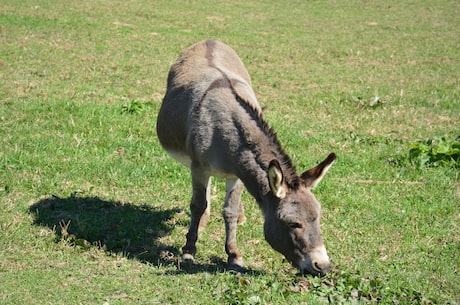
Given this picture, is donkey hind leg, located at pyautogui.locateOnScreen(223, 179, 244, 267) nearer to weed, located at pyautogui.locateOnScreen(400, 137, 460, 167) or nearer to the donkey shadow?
the donkey shadow

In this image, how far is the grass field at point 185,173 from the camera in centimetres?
600

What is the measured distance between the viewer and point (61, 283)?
5859 millimetres

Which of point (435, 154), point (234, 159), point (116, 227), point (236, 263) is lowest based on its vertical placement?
point (116, 227)

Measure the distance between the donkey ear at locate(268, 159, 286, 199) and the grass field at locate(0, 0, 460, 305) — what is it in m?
0.79

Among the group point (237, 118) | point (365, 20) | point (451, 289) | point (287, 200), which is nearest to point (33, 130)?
point (237, 118)

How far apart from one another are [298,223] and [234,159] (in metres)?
1.03

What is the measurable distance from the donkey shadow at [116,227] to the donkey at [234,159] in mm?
307

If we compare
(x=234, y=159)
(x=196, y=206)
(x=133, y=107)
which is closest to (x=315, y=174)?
(x=234, y=159)

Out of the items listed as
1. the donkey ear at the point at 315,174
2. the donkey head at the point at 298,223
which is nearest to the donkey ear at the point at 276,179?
the donkey head at the point at 298,223

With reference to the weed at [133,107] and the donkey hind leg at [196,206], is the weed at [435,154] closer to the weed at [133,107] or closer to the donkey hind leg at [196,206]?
the donkey hind leg at [196,206]

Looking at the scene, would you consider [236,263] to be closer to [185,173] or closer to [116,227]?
[116,227]

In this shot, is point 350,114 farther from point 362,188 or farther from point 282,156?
point 282,156

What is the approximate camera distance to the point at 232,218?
704 cm

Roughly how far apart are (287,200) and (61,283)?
2196 millimetres
